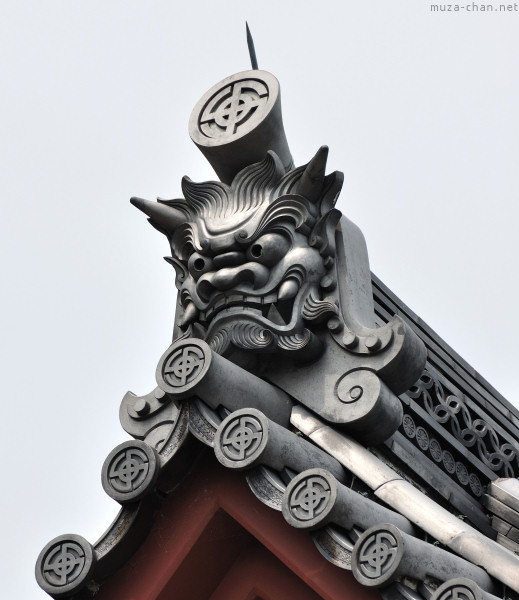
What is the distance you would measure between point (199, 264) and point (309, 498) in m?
2.30

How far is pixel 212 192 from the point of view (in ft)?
29.3

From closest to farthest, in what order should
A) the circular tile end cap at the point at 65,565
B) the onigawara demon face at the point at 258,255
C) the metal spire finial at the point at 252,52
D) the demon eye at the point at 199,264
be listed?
1. the circular tile end cap at the point at 65,565
2. the onigawara demon face at the point at 258,255
3. the demon eye at the point at 199,264
4. the metal spire finial at the point at 252,52

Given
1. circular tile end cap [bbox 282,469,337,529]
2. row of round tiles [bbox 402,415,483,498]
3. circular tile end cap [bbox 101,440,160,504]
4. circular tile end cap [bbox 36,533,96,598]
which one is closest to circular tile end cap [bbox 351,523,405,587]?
circular tile end cap [bbox 282,469,337,529]

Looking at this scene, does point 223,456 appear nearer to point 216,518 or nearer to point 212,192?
point 216,518

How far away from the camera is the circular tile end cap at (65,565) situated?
7125mm

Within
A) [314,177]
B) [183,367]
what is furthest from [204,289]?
[183,367]

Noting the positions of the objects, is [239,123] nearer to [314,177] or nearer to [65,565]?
[314,177]

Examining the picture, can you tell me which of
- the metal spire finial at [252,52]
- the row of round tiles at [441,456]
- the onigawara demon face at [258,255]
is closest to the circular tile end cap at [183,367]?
the onigawara demon face at [258,255]

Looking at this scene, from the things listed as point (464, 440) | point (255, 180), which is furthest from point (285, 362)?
point (464, 440)

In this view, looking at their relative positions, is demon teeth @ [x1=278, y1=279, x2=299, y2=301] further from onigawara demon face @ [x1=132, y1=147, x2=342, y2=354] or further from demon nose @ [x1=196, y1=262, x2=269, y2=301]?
demon nose @ [x1=196, y1=262, x2=269, y2=301]

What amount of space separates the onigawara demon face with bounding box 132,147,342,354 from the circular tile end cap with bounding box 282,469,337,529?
1.50 metres

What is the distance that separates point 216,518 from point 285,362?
1288 mm

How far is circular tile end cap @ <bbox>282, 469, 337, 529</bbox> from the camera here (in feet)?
21.8

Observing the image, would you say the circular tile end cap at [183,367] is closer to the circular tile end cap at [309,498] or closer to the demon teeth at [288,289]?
the circular tile end cap at [309,498]
